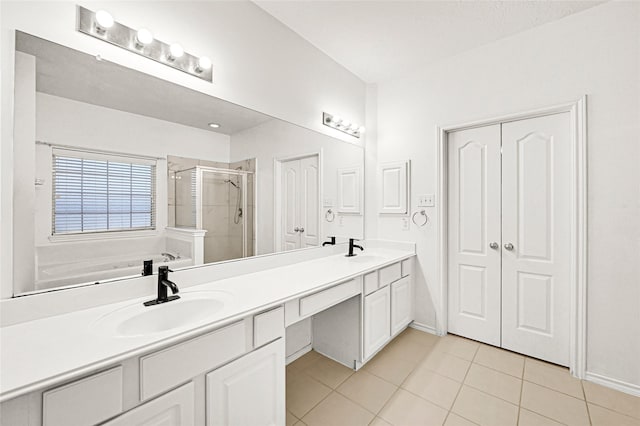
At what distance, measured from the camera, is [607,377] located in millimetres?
1914

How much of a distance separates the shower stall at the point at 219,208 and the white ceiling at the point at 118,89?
0.30 m

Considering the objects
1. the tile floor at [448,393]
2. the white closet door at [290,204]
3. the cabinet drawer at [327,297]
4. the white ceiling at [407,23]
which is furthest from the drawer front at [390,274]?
the white ceiling at [407,23]

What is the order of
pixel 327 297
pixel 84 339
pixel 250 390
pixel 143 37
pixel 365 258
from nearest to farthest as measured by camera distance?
pixel 84 339, pixel 250 390, pixel 143 37, pixel 327 297, pixel 365 258

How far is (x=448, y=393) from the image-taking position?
73.2 inches

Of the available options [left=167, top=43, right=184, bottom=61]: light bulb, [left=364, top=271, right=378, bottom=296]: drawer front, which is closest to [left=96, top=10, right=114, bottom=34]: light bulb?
[left=167, top=43, right=184, bottom=61]: light bulb

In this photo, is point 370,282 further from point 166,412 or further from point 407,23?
point 407,23

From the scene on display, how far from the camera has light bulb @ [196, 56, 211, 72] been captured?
1589 millimetres

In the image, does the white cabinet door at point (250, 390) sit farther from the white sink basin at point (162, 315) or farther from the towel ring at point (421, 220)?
the towel ring at point (421, 220)

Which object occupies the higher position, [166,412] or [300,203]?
[300,203]

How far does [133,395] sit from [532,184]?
281 cm

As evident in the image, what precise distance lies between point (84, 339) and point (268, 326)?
2.20ft

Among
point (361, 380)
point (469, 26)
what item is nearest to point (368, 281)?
point (361, 380)

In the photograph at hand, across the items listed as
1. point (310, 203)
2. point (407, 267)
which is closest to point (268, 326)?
point (310, 203)

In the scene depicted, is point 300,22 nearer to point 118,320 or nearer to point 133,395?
point 118,320
